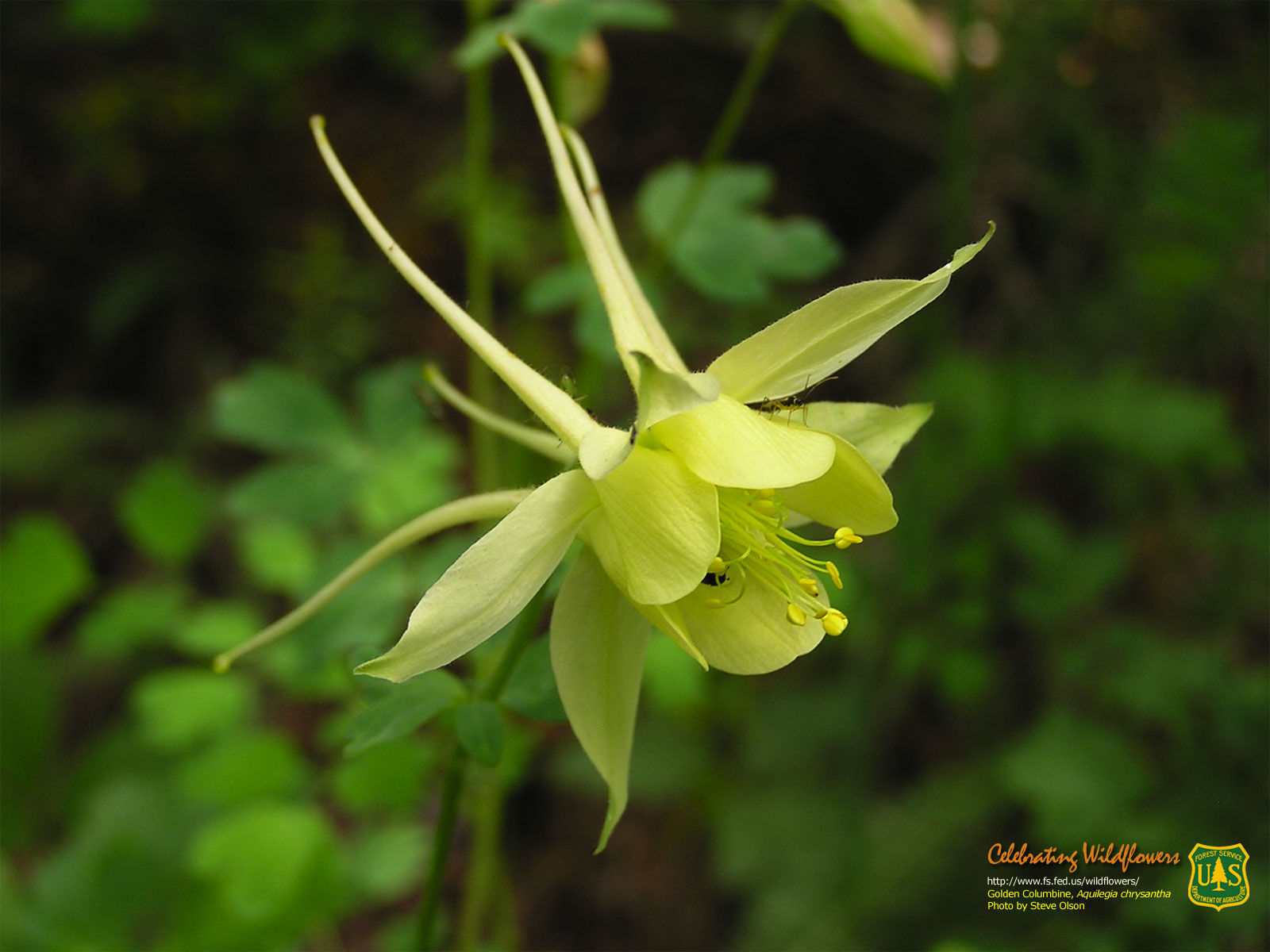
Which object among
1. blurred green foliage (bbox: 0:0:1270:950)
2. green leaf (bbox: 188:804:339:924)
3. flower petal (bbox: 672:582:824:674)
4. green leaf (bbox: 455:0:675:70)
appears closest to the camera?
flower petal (bbox: 672:582:824:674)

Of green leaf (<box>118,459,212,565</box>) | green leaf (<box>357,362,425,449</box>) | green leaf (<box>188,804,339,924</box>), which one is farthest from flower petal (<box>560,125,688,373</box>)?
green leaf (<box>118,459,212,565</box>)

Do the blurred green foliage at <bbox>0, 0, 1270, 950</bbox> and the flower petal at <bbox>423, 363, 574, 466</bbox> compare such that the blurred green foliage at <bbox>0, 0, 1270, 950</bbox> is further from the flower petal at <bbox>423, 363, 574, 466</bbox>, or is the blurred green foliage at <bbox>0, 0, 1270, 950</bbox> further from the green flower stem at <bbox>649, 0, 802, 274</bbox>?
the flower petal at <bbox>423, 363, 574, 466</bbox>

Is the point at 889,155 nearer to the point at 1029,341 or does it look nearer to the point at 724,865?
the point at 1029,341

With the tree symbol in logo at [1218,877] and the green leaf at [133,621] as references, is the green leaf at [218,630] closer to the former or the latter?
the green leaf at [133,621]

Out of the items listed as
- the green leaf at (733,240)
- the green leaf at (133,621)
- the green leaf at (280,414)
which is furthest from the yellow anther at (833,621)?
the green leaf at (133,621)

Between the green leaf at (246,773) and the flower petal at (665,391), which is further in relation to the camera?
the green leaf at (246,773)

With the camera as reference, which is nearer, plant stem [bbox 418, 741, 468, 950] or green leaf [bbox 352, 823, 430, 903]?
plant stem [bbox 418, 741, 468, 950]
